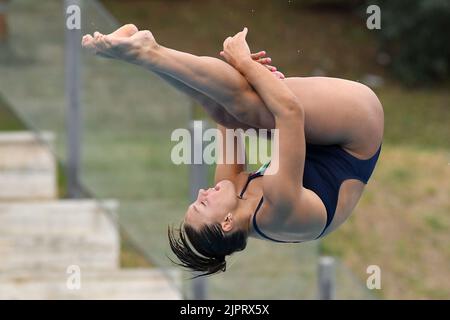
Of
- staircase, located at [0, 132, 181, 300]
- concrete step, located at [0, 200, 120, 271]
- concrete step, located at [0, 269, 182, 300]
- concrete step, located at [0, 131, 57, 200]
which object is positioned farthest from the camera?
concrete step, located at [0, 131, 57, 200]

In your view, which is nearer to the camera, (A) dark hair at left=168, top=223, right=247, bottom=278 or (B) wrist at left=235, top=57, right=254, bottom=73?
(B) wrist at left=235, top=57, right=254, bottom=73

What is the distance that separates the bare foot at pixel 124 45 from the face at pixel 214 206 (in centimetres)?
67

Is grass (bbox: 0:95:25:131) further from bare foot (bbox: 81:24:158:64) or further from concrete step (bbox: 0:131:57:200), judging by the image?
bare foot (bbox: 81:24:158:64)

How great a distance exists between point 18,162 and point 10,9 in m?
1.31

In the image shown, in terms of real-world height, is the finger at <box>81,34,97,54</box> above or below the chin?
above

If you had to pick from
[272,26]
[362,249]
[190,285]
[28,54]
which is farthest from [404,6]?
[190,285]

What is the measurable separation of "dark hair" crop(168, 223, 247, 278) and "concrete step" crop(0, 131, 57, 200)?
530 centimetres

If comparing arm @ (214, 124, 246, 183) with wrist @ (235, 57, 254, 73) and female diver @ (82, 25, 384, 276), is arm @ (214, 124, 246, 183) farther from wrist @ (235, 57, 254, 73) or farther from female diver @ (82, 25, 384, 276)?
wrist @ (235, 57, 254, 73)

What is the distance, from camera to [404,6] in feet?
42.7

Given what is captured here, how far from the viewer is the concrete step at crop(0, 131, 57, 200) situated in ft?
33.6

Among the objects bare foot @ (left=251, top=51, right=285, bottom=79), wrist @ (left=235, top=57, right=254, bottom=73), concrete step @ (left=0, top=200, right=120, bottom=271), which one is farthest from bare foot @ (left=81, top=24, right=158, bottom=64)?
concrete step @ (left=0, top=200, right=120, bottom=271)

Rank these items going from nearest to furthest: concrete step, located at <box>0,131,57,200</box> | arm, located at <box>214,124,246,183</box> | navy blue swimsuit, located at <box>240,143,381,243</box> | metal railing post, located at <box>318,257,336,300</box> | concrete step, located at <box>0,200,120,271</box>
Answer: navy blue swimsuit, located at <box>240,143,381,243</box> < arm, located at <box>214,124,246,183</box> < metal railing post, located at <box>318,257,336,300</box> < concrete step, located at <box>0,200,120,271</box> < concrete step, located at <box>0,131,57,200</box>

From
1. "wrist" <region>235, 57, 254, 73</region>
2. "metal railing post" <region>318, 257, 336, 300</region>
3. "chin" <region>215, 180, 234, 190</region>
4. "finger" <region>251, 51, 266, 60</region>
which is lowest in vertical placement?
"metal railing post" <region>318, 257, 336, 300</region>
